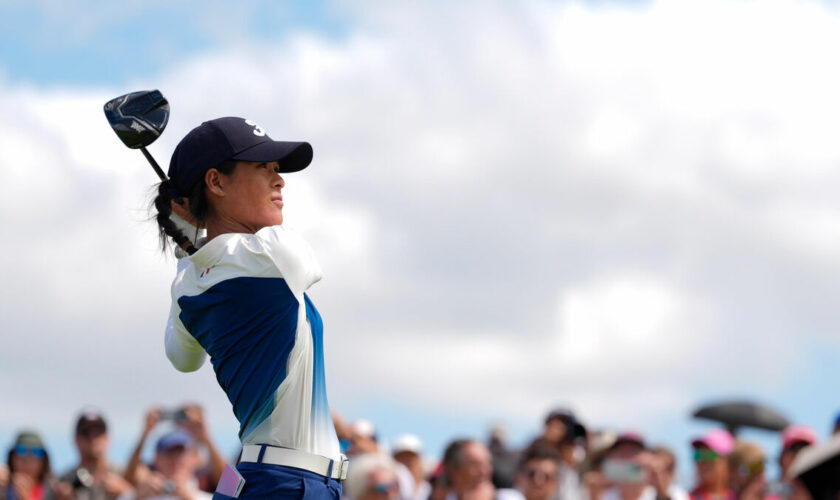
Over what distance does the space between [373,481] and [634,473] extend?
1873 millimetres

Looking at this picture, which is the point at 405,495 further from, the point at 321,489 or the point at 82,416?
the point at 321,489

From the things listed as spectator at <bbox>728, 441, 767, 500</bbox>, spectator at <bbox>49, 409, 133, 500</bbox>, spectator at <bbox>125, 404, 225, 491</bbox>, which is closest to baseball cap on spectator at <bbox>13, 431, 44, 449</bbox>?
spectator at <bbox>49, 409, 133, 500</bbox>

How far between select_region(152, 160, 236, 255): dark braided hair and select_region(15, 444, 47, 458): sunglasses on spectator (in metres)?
6.03

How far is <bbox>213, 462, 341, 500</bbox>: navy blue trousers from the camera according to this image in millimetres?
4211

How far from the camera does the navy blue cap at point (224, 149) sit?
14.8ft

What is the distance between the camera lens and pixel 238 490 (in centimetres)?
422

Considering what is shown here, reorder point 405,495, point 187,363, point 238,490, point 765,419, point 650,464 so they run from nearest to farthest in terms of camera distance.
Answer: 1. point 238,490
2. point 187,363
3. point 650,464
4. point 405,495
5. point 765,419

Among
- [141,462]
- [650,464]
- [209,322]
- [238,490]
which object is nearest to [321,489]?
[238,490]

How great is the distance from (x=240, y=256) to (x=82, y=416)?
625 cm

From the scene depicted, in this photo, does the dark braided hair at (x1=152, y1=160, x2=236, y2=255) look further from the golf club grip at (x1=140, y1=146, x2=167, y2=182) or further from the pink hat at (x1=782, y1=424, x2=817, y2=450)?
the pink hat at (x1=782, y1=424, x2=817, y2=450)

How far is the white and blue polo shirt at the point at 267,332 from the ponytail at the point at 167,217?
1.12 feet

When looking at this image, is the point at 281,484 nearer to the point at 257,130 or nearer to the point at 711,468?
the point at 257,130

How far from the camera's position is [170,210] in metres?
4.80

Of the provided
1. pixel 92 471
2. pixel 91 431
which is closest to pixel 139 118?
pixel 91 431
